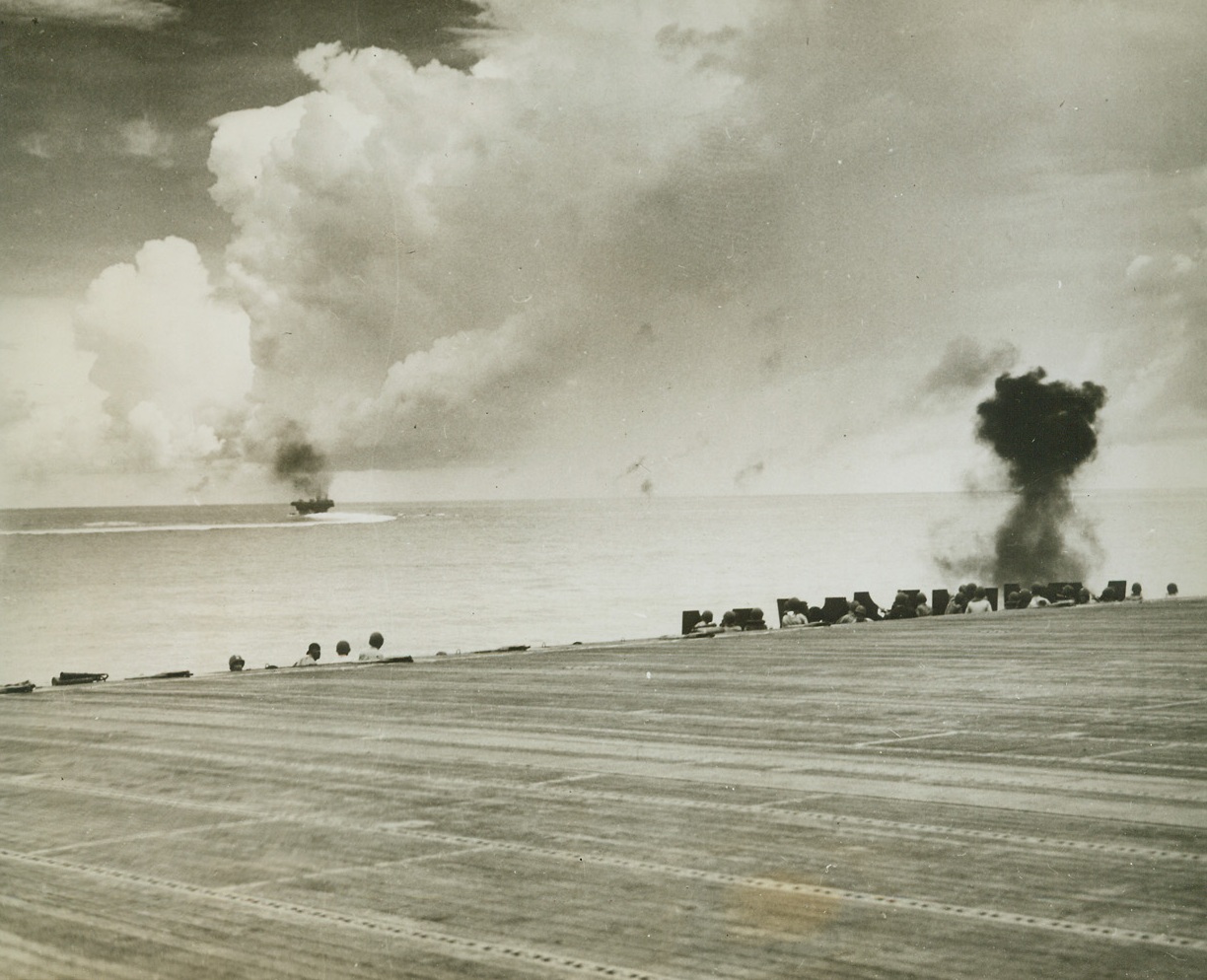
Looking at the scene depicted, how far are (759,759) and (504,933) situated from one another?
5.35m

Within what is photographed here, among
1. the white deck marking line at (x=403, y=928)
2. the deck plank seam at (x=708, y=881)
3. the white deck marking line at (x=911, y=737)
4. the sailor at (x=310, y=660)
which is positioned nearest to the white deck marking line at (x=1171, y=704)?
the white deck marking line at (x=911, y=737)

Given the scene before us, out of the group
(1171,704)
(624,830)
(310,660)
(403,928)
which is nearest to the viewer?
(403,928)

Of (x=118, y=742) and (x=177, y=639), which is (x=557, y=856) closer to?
(x=118, y=742)

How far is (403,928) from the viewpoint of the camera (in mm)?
7207

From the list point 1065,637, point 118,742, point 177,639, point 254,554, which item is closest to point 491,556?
point 254,554

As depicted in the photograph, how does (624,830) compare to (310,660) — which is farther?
(310,660)

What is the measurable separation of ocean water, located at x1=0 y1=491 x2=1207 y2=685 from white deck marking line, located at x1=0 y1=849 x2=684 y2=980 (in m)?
40.1

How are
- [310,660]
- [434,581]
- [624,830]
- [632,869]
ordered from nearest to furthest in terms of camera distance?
[632,869]
[624,830]
[310,660]
[434,581]

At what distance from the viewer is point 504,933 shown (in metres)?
7.04

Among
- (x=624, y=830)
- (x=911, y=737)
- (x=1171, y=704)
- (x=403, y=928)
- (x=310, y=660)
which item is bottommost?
(x=403, y=928)

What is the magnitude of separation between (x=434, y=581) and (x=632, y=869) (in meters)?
92.8

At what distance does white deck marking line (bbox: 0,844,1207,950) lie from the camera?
669cm

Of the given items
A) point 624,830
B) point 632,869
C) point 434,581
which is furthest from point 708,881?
point 434,581

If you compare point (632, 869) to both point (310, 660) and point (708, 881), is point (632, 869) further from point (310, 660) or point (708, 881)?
point (310, 660)
